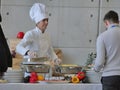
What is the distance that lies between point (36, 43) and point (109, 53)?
0.81 meters

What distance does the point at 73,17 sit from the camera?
4961mm

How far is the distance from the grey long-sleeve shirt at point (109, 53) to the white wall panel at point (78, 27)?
2319 mm

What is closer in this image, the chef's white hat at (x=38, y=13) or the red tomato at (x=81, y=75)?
the red tomato at (x=81, y=75)

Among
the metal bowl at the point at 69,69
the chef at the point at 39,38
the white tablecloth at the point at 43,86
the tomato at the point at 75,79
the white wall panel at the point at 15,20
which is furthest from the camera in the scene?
the white wall panel at the point at 15,20

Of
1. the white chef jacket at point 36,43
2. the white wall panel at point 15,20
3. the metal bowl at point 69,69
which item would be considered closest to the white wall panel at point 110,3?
the white wall panel at point 15,20

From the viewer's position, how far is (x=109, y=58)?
2.61 metres

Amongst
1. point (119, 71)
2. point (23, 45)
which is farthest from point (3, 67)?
point (119, 71)

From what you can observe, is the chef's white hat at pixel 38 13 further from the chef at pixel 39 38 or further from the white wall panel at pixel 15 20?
the white wall panel at pixel 15 20

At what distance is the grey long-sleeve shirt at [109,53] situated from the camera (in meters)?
2.59

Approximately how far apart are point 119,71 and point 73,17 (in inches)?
96.6

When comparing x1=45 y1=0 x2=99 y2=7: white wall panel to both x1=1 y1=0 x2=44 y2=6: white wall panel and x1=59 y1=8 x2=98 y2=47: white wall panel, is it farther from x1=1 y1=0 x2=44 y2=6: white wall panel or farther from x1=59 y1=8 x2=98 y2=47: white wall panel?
x1=1 y1=0 x2=44 y2=6: white wall panel

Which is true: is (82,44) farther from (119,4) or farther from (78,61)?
(119,4)

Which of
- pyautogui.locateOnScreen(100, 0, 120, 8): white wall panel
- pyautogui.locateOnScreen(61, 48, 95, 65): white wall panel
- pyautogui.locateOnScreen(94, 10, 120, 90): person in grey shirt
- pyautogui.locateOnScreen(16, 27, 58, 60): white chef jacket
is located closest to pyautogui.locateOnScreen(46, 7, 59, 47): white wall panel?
pyautogui.locateOnScreen(61, 48, 95, 65): white wall panel

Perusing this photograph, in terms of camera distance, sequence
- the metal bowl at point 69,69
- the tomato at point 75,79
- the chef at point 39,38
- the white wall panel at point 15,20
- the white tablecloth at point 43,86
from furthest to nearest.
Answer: the white wall panel at point 15,20
the chef at point 39,38
the metal bowl at point 69,69
the tomato at point 75,79
the white tablecloth at point 43,86
